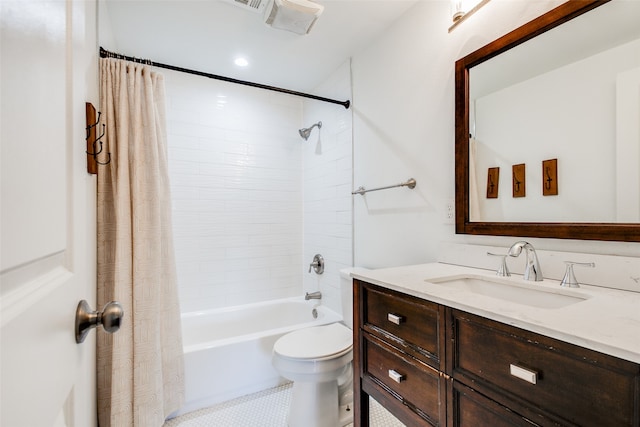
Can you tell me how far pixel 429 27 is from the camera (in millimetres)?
1640

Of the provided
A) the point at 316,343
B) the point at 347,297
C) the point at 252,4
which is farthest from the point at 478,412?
the point at 252,4

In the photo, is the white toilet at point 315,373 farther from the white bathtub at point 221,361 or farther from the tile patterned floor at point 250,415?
the white bathtub at point 221,361

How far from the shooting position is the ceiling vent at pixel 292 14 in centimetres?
154

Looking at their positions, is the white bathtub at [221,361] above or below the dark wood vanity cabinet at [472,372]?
below

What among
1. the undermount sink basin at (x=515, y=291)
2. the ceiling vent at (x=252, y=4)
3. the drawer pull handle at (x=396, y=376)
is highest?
the ceiling vent at (x=252, y=4)

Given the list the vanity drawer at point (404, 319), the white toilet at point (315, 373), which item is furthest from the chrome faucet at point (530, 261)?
the white toilet at point (315, 373)

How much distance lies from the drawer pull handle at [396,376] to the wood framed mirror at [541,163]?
729 mm

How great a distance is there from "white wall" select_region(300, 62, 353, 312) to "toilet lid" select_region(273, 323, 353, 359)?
1.85ft

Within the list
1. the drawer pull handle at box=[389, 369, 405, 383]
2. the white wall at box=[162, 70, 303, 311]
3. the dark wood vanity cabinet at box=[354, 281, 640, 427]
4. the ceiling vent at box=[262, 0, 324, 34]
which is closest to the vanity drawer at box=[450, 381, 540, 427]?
the dark wood vanity cabinet at box=[354, 281, 640, 427]

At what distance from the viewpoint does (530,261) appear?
3.63ft

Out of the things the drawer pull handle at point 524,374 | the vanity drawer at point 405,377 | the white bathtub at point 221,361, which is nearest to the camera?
the drawer pull handle at point 524,374

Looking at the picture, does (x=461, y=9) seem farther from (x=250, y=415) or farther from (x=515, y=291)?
(x=250, y=415)

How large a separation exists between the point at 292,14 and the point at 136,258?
153 cm

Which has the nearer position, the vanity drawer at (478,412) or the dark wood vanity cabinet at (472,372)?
the dark wood vanity cabinet at (472,372)
